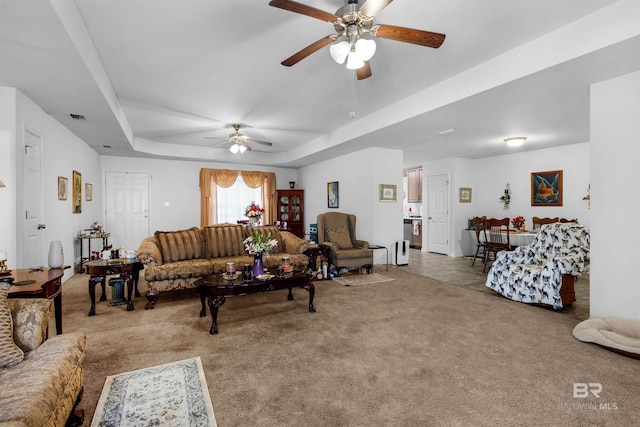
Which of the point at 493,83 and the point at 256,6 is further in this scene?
A: the point at 493,83

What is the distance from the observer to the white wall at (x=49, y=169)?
3.26 m

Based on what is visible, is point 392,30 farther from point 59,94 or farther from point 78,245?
point 78,245

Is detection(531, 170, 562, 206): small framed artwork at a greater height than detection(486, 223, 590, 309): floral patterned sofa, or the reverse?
detection(531, 170, 562, 206): small framed artwork

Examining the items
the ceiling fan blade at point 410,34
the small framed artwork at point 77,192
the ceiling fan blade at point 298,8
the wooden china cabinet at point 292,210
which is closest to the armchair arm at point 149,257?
the small framed artwork at point 77,192

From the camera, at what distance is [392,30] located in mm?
2127

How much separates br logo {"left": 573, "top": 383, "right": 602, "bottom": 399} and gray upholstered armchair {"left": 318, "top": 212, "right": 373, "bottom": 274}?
340cm

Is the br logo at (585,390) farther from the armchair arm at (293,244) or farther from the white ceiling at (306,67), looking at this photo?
the armchair arm at (293,244)

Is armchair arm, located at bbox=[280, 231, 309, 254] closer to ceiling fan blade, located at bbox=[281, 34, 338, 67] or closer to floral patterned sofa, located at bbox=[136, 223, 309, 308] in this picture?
floral patterned sofa, located at bbox=[136, 223, 309, 308]

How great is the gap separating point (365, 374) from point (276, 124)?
447 cm

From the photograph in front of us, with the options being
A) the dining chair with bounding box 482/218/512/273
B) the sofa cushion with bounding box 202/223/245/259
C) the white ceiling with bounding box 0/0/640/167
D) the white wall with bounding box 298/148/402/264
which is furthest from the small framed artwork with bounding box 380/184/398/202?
the sofa cushion with bounding box 202/223/245/259

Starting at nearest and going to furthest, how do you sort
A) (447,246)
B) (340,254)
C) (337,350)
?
(337,350)
(340,254)
(447,246)

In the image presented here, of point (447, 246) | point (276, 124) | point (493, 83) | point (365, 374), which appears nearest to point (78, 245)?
point (276, 124)

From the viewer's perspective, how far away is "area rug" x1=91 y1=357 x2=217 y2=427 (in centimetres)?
175

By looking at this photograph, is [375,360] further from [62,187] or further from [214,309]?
[62,187]
